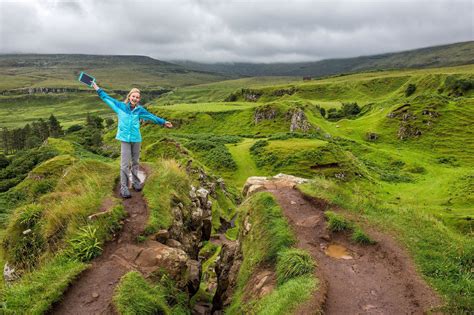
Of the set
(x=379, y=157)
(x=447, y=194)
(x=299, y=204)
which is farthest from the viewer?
(x=379, y=157)

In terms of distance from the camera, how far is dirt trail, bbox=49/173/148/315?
30.1 feet

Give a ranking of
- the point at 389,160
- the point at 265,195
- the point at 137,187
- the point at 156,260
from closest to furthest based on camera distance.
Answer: the point at 156,260, the point at 137,187, the point at 265,195, the point at 389,160

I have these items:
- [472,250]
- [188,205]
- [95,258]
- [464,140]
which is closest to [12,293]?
[95,258]

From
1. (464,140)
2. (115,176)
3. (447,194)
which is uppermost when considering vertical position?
(115,176)

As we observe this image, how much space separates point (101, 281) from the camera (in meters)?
10.2

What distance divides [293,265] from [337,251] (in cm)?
232

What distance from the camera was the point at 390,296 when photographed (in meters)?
9.65

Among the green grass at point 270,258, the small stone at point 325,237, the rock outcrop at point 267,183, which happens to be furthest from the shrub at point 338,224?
the rock outcrop at point 267,183

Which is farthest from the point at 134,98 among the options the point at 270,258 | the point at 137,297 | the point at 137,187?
the point at 270,258

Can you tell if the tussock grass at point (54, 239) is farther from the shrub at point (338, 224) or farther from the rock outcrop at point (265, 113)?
the rock outcrop at point (265, 113)

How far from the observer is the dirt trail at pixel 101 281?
9180 mm

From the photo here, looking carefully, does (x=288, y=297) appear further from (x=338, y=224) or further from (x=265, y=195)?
(x=265, y=195)

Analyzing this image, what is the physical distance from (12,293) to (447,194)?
46074mm

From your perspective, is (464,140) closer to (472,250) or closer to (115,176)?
(472,250)
